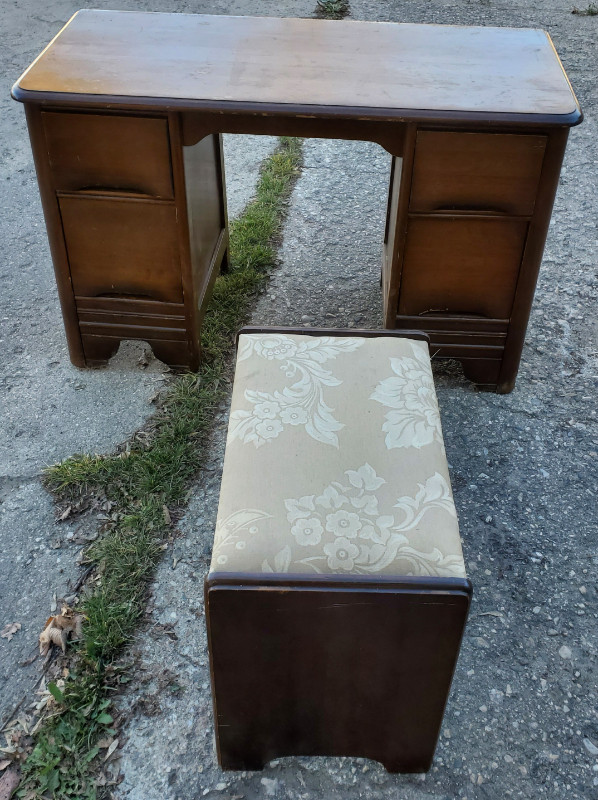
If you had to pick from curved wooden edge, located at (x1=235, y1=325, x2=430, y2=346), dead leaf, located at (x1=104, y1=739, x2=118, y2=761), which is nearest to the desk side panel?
curved wooden edge, located at (x1=235, y1=325, x2=430, y2=346)

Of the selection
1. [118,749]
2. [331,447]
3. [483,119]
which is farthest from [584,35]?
[118,749]

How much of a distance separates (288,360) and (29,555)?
823mm

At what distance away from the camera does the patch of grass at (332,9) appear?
17.2 ft

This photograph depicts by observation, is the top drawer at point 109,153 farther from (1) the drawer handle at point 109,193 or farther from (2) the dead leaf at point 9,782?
(2) the dead leaf at point 9,782

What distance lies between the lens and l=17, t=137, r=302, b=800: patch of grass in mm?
1546

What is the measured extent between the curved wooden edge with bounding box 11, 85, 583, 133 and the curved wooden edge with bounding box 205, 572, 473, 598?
46.7 inches

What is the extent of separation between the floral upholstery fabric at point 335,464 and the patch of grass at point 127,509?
0.53m

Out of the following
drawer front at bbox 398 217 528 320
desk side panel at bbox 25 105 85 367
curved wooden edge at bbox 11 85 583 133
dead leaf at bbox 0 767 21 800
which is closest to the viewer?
dead leaf at bbox 0 767 21 800

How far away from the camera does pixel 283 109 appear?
6.35 ft

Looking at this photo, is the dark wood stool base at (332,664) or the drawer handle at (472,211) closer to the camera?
the dark wood stool base at (332,664)

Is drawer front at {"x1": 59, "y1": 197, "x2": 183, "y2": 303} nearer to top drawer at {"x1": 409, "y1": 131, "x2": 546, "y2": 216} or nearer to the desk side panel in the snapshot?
the desk side panel

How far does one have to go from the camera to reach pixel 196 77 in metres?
2.04

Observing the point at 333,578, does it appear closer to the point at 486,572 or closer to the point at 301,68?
the point at 486,572

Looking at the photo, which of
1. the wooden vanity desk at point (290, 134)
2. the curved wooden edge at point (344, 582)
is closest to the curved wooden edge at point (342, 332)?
the wooden vanity desk at point (290, 134)
